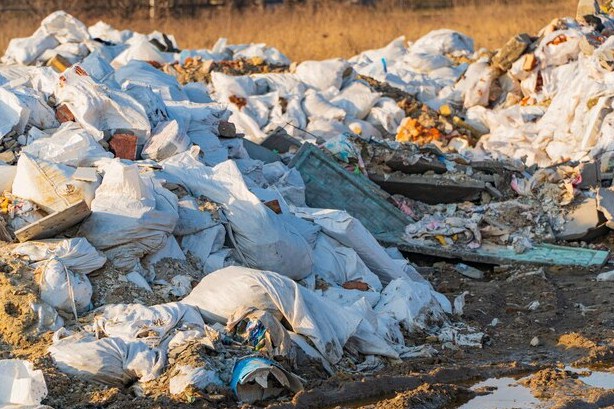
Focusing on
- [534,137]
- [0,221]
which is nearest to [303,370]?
[0,221]

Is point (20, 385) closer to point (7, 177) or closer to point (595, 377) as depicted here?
point (7, 177)

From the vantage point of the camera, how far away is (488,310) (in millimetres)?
6531

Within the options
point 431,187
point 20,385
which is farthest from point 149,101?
point 20,385

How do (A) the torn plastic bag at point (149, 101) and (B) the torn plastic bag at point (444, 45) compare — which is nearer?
(A) the torn plastic bag at point (149, 101)

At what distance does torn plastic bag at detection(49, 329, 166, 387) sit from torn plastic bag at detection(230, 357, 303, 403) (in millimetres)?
327

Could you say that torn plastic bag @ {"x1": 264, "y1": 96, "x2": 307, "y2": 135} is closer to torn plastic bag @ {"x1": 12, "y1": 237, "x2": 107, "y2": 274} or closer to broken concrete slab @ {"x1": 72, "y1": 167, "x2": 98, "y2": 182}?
broken concrete slab @ {"x1": 72, "y1": 167, "x2": 98, "y2": 182}

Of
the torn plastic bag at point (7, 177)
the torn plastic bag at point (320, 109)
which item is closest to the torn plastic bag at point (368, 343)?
the torn plastic bag at point (7, 177)

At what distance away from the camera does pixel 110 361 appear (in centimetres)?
460

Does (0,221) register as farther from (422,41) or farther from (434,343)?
(422,41)

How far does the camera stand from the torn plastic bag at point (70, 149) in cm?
615

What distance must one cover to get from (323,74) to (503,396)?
6884 millimetres

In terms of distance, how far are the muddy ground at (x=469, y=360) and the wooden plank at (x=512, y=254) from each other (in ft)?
1.40

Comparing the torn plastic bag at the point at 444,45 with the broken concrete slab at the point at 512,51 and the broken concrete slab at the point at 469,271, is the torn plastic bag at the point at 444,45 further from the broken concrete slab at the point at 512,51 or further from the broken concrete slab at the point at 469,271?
the broken concrete slab at the point at 469,271

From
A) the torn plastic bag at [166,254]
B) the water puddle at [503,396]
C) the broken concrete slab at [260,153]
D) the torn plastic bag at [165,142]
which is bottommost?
the water puddle at [503,396]
